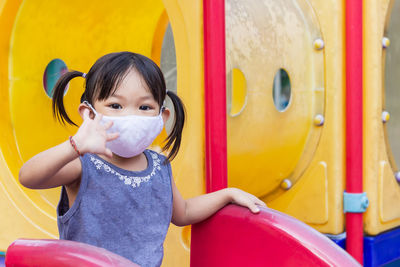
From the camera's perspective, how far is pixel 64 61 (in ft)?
5.34

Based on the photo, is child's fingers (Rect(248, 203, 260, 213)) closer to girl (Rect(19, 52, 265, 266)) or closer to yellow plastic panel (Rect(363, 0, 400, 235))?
girl (Rect(19, 52, 265, 266))

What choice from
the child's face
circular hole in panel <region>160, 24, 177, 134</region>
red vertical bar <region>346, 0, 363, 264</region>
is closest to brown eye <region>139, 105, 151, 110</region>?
the child's face

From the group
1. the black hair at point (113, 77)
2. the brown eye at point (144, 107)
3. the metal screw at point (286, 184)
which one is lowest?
the metal screw at point (286, 184)

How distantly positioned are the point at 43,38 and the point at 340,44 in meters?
0.91

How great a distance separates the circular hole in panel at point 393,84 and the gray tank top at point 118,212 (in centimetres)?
93

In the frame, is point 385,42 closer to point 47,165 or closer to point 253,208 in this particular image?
point 253,208

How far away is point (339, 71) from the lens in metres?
1.54

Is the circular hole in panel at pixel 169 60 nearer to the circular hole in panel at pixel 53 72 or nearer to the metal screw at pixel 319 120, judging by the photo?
the circular hole in panel at pixel 53 72

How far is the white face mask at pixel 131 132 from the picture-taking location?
84 cm

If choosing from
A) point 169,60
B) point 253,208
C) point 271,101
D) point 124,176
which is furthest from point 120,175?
point 169,60

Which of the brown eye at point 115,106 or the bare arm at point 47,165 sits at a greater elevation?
the brown eye at point 115,106

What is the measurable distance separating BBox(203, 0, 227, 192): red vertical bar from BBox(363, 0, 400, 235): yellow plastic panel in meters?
0.60

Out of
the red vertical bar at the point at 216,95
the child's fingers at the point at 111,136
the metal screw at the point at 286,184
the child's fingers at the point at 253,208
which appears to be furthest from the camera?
the metal screw at the point at 286,184

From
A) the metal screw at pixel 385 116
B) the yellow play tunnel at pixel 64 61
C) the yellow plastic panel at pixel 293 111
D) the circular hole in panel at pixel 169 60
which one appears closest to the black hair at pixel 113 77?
the yellow play tunnel at pixel 64 61
